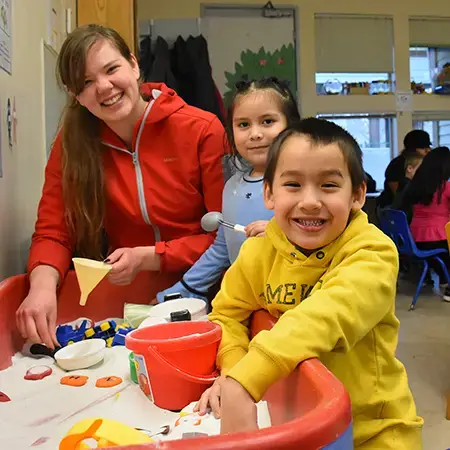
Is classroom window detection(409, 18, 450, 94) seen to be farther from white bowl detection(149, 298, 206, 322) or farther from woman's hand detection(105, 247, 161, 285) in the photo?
white bowl detection(149, 298, 206, 322)

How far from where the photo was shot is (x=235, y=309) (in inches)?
33.8

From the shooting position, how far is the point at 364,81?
167 inches

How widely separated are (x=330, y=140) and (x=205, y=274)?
591 millimetres

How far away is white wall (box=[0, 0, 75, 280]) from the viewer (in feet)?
4.42

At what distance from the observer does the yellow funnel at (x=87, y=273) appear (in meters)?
1.04

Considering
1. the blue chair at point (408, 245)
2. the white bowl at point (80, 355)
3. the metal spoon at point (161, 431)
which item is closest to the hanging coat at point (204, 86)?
the blue chair at point (408, 245)

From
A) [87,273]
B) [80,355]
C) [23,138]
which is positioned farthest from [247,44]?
[80,355]

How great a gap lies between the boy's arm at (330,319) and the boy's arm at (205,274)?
1.82ft

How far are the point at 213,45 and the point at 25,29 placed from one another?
257 cm

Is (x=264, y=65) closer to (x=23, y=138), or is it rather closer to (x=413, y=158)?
(x=413, y=158)

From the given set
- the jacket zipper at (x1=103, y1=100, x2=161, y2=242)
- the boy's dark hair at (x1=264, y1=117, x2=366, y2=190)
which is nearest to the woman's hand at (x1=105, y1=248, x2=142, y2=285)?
the jacket zipper at (x1=103, y1=100, x2=161, y2=242)

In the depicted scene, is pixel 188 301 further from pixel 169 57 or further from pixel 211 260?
pixel 169 57

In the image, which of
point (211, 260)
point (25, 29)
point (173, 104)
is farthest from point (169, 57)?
point (211, 260)

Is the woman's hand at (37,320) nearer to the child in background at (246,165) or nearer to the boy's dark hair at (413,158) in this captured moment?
the child in background at (246,165)
